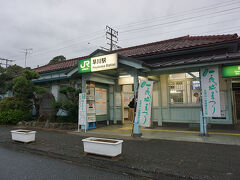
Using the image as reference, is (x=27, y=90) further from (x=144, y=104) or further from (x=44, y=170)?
(x=44, y=170)

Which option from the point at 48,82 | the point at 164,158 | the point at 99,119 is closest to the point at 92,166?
the point at 164,158

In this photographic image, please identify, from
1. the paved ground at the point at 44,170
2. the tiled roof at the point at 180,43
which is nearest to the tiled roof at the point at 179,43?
the tiled roof at the point at 180,43

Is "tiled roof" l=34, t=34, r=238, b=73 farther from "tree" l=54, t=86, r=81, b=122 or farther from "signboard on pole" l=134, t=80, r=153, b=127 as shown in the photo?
"signboard on pole" l=134, t=80, r=153, b=127

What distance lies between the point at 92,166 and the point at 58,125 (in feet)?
21.3

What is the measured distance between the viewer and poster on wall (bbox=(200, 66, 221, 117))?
6.64 metres

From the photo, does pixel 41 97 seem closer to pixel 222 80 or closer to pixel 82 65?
pixel 82 65

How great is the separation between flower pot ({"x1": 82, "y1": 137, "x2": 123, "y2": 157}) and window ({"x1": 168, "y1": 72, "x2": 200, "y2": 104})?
5876 millimetres

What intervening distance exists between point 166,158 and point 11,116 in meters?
11.5

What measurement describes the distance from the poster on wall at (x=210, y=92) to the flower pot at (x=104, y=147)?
4097 mm

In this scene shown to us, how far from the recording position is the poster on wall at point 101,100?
1050cm

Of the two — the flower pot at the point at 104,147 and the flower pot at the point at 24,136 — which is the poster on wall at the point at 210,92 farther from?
the flower pot at the point at 24,136

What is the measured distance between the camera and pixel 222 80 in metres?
8.70

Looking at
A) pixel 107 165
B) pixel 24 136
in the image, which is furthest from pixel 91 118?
pixel 107 165

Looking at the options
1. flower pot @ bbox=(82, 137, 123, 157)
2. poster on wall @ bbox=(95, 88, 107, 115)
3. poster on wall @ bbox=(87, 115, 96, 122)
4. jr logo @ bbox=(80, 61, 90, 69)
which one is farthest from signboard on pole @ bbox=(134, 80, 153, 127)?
poster on wall @ bbox=(95, 88, 107, 115)
